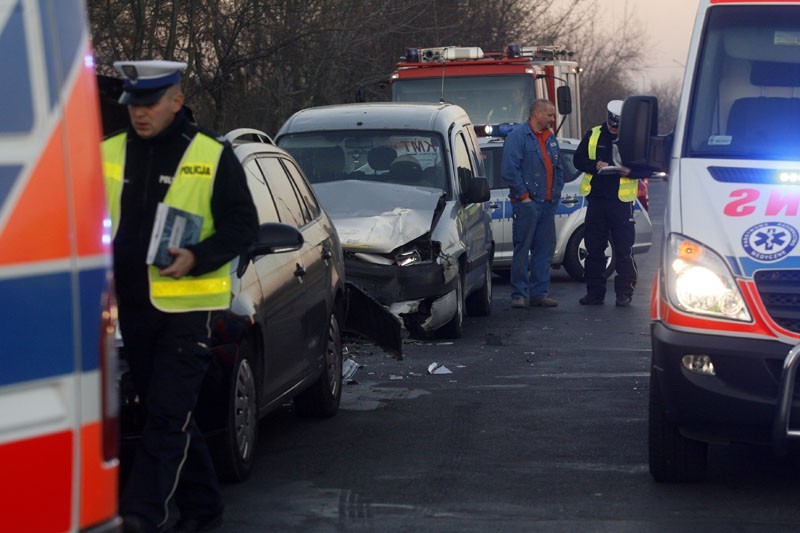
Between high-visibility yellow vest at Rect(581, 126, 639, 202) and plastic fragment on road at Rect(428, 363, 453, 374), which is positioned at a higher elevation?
high-visibility yellow vest at Rect(581, 126, 639, 202)

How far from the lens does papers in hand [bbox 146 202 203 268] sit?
17.4ft

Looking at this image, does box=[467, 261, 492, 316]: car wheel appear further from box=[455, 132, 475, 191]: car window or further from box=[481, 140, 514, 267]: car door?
box=[481, 140, 514, 267]: car door

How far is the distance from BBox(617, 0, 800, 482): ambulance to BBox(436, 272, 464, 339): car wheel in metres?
4.88

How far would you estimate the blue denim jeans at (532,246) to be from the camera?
14.3m

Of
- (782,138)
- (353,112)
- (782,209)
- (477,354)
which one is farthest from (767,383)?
(353,112)

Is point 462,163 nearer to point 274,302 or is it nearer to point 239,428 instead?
point 274,302

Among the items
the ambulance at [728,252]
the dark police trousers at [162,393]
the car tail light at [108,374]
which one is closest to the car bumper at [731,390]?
the ambulance at [728,252]

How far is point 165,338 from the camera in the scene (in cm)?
543

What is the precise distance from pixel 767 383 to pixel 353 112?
727 centimetres

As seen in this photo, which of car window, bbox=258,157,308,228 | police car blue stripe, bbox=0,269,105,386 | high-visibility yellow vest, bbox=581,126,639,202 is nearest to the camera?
police car blue stripe, bbox=0,269,105,386

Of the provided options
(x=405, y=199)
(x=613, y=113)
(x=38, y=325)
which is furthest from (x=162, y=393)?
(x=613, y=113)

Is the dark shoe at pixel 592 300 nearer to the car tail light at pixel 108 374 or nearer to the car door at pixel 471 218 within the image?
the car door at pixel 471 218

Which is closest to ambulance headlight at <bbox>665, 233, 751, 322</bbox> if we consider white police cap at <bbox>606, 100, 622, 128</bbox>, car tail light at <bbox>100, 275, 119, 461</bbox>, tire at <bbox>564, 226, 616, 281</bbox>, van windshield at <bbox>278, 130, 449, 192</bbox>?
car tail light at <bbox>100, 275, 119, 461</bbox>

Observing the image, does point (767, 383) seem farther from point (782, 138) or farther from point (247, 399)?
point (247, 399)
